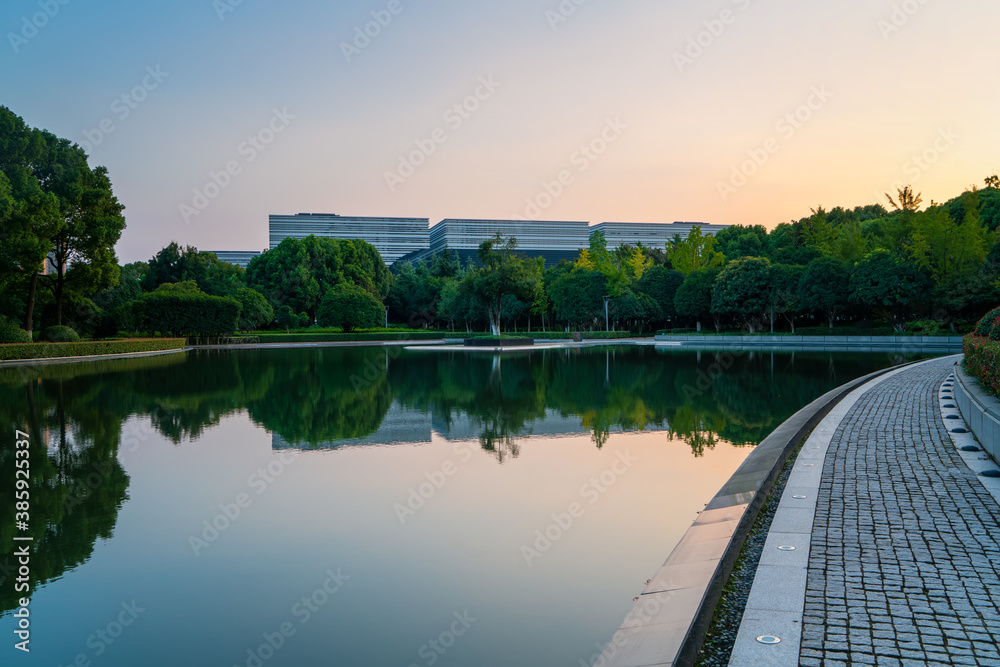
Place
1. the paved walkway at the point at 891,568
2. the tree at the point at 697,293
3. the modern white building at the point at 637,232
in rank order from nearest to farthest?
the paved walkway at the point at 891,568 → the tree at the point at 697,293 → the modern white building at the point at 637,232

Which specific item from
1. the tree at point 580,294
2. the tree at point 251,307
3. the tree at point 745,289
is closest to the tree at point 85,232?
the tree at point 251,307

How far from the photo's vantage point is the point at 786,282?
48.9 meters

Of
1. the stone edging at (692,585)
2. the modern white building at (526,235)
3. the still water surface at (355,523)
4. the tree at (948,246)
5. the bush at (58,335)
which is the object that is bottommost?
the still water surface at (355,523)

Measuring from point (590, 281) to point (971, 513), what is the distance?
54521 millimetres

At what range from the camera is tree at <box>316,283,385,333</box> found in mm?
60062

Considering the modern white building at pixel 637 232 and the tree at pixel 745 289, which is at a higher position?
the modern white building at pixel 637 232

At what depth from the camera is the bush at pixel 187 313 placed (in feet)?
167

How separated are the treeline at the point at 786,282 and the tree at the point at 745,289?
0.08 m

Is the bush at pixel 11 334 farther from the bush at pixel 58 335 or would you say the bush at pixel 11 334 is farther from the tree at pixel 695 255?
the tree at pixel 695 255

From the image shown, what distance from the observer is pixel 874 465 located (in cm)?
752

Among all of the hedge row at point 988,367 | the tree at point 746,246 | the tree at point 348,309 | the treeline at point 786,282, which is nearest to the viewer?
the hedge row at point 988,367

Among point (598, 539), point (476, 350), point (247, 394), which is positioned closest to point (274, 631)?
point (598, 539)

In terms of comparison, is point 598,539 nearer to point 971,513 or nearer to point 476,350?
point 971,513

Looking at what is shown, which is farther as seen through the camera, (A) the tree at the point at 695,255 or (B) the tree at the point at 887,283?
(A) the tree at the point at 695,255
